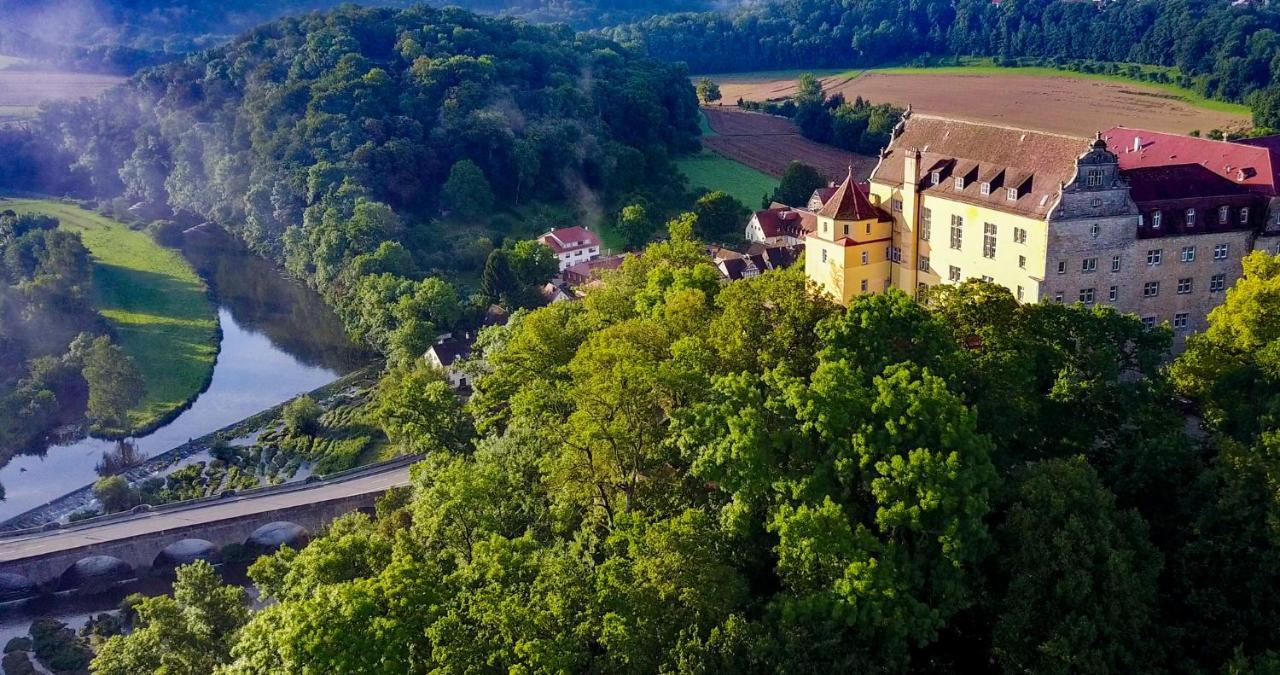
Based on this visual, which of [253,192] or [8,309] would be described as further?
[253,192]

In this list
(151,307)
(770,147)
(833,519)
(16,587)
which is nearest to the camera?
(833,519)

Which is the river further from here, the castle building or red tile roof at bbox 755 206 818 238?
the castle building

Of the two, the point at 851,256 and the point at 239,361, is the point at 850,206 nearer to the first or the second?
the point at 851,256

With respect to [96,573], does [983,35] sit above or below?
above

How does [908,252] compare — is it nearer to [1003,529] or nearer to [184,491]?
[1003,529]

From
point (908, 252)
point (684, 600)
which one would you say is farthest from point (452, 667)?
point (908, 252)

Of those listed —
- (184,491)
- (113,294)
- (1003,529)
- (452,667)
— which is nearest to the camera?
(452,667)

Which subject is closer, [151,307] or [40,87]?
[151,307]

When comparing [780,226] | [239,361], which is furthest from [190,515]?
[780,226]
